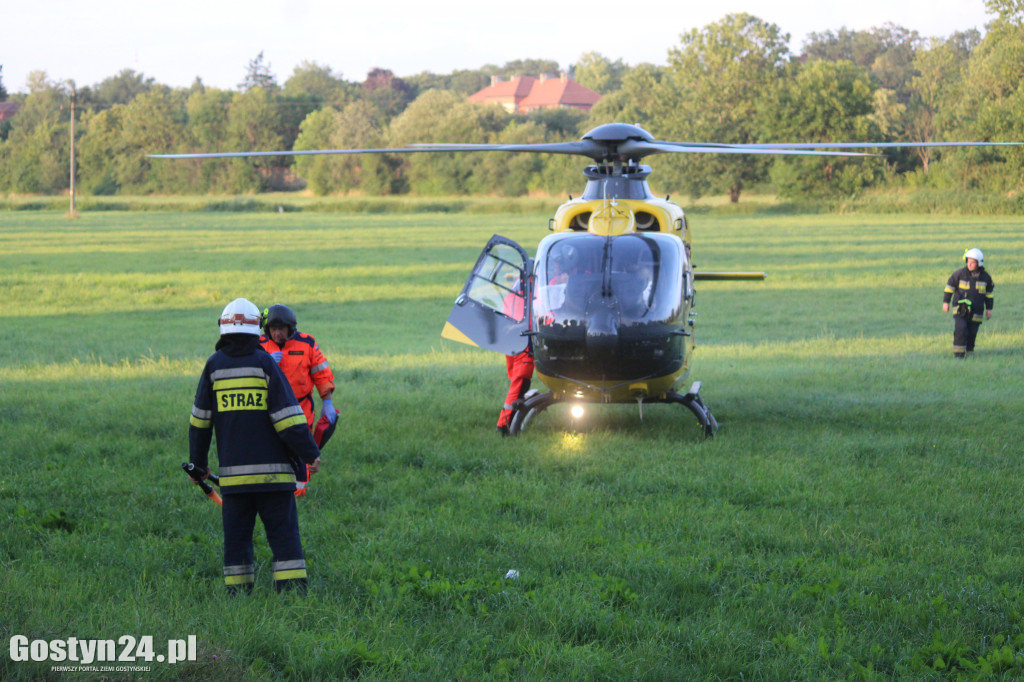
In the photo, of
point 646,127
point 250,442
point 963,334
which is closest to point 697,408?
point 250,442

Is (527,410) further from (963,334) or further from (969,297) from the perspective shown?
(963,334)

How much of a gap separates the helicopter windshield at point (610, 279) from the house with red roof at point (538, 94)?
139761mm

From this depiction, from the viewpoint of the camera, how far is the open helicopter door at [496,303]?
35.5 ft

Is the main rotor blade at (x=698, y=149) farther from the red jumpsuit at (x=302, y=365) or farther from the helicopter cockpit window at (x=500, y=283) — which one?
the red jumpsuit at (x=302, y=365)

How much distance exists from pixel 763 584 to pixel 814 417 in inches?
221

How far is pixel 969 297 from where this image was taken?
1528cm

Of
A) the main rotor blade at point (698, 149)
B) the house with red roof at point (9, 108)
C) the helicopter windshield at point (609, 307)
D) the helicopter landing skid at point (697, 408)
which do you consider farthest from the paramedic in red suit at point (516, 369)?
the house with red roof at point (9, 108)

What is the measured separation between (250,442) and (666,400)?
542 centimetres

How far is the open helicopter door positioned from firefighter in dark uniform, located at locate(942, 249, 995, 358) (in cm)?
789

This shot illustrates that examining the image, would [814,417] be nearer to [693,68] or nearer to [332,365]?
[332,365]

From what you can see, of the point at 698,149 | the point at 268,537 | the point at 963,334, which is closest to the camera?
the point at 268,537

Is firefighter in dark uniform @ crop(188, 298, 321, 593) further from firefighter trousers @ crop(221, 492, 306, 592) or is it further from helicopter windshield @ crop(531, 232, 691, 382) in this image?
helicopter windshield @ crop(531, 232, 691, 382)

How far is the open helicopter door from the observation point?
10820 mm

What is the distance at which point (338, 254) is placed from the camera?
115 feet
